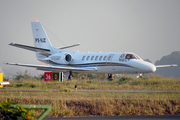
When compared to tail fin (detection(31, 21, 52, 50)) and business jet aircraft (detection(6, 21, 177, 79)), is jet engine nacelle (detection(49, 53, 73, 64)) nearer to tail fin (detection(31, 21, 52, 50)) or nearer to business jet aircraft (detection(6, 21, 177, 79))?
business jet aircraft (detection(6, 21, 177, 79))

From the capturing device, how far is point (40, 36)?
34969 mm

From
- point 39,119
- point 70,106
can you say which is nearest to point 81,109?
point 70,106

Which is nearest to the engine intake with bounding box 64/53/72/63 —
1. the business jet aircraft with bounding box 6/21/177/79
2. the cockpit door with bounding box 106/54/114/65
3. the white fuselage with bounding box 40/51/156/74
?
the business jet aircraft with bounding box 6/21/177/79

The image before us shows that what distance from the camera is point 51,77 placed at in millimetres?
24734

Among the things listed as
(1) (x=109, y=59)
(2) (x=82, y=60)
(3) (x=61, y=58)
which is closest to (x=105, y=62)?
(1) (x=109, y=59)

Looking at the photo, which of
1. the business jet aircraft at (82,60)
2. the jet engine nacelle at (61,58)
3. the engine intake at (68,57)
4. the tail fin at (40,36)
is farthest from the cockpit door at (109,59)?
the tail fin at (40,36)

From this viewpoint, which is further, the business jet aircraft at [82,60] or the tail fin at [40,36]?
the tail fin at [40,36]

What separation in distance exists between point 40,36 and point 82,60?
7914mm

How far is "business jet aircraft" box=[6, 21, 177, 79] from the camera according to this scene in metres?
25.2

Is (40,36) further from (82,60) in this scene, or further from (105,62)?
(105,62)

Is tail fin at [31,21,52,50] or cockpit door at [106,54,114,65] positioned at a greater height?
tail fin at [31,21,52,50]

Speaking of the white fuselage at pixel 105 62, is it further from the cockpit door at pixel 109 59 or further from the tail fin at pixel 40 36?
the tail fin at pixel 40 36

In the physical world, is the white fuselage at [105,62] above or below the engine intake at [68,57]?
below

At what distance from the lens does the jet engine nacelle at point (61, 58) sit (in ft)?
105
